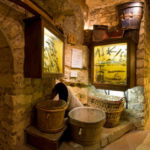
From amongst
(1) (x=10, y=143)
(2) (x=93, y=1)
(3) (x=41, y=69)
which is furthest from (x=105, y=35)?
(1) (x=10, y=143)

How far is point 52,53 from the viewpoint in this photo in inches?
70.0

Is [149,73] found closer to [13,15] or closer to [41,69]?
[41,69]

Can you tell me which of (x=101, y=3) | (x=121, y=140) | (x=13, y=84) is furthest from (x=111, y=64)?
(x=13, y=84)

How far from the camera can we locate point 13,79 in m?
1.46

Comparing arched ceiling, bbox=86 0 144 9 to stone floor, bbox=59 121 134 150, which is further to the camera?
arched ceiling, bbox=86 0 144 9

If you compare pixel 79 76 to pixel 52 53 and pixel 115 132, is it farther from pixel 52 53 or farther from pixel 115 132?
pixel 115 132

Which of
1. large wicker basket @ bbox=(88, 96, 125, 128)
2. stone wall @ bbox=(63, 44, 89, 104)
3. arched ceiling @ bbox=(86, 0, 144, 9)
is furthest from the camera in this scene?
arched ceiling @ bbox=(86, 0, 144, 9)

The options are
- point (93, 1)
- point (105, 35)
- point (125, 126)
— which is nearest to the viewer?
point (125, 126)

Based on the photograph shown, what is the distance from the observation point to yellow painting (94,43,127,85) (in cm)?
239

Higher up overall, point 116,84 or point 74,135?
point 116,84

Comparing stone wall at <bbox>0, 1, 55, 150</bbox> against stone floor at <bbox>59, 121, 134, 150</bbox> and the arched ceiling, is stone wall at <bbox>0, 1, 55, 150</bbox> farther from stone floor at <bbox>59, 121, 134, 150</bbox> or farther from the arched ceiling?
the arched ceiling

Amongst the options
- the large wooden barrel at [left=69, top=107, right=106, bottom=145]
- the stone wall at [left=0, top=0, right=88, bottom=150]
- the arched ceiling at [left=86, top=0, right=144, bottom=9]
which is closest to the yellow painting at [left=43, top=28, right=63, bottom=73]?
the stone wall at [left=0, top=0, right=88, bottom=150]

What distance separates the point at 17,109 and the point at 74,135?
0.82 metres

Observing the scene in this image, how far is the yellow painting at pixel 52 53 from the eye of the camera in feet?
5.20
